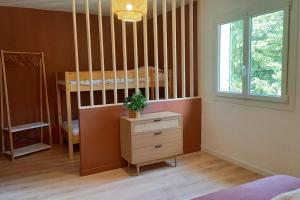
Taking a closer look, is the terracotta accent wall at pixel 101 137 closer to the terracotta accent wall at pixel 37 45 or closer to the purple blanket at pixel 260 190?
the terracotta accent wall at pixel 37 45

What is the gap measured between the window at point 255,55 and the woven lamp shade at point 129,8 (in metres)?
1.56

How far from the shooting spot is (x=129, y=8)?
78.5 inches

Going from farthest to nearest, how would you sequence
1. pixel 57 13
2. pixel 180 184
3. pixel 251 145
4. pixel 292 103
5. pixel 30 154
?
pixel 57 13
pixel 30 154
pixel 251 145
pixel 180 184
pixel 292 103

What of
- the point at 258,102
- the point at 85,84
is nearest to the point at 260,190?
the point at 258,102

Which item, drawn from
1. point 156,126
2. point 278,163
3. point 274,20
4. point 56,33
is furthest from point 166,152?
point 56,33

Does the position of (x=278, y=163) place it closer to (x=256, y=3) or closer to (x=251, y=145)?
(x=251, y=145)

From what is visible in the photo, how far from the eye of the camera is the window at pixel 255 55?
2.75 m

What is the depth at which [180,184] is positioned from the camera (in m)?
2.87

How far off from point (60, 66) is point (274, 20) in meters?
3.40

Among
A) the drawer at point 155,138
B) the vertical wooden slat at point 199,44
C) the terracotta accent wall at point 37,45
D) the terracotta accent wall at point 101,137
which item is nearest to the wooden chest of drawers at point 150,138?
the drawer at point 155,138

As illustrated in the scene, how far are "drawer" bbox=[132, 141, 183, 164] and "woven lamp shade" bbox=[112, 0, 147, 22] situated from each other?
5.30ft

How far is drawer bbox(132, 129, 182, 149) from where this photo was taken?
3080mm

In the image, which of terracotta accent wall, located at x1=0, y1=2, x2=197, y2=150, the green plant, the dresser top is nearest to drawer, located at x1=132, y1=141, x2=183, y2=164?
the dresser top

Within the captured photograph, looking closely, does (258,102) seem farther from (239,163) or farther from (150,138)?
(150,138)
